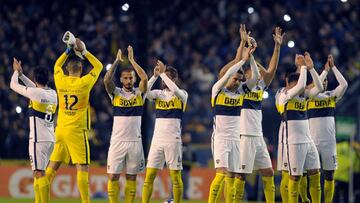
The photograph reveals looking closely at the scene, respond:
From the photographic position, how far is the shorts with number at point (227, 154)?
891 inches

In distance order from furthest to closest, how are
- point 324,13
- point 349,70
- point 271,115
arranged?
point 324,13, point 349,70, point 271,115

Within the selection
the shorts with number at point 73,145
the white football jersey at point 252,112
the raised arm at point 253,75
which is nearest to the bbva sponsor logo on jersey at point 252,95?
the white football jersey at point 252,112

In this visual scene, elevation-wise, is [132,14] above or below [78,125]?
above

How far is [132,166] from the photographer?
906 inches

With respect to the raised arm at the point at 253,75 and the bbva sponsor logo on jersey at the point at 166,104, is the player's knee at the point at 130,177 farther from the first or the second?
the raised arm at the point at 253,75

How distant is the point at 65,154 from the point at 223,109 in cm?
307

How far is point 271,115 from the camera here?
100 ft

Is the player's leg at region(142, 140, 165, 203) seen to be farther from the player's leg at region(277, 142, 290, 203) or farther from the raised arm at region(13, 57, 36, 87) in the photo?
the raised arm at region(13, 57, 36, 87)

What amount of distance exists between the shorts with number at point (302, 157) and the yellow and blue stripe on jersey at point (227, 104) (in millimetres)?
1421

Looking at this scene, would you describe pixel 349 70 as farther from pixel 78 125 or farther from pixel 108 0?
pixel 78 125

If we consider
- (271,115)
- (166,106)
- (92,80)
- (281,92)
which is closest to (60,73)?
(92,80)

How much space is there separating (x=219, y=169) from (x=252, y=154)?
845mm

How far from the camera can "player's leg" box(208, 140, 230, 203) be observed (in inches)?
888

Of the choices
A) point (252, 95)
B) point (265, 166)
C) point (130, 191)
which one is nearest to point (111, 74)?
point (130, 191)
